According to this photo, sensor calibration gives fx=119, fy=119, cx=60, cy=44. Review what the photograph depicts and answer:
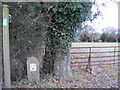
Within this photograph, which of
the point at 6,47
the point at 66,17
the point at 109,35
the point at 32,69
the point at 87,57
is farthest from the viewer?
the point at 109,35

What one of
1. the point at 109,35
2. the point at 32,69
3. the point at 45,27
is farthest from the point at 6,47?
the point at 109,35

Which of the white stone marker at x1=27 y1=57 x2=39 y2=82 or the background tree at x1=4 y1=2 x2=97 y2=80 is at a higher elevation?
the background tree at x1=4 y1=2 x2=97 y2=80

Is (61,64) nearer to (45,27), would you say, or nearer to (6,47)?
(45,27)

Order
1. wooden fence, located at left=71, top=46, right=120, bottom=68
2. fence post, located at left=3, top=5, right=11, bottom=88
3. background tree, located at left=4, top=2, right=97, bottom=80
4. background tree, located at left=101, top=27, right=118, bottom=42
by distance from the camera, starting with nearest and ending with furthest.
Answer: fence post, located at left=3, top=5, right=11, bottom=88 → background tree, located at left=4, top=2, right=97, bottom=80 → wooden fence, located at left=71, top=46, right=120, bottom=68 → background tree, located at left=101, top=27, right=118, bottom=42

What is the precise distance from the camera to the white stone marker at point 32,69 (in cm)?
304

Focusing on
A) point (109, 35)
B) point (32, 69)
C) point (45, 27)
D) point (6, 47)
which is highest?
point (109, 35)

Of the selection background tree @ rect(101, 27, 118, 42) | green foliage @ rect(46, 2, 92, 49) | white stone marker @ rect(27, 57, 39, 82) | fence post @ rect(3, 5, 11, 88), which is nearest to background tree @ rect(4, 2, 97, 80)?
green foliage @ rect(46, 2, 92, 49)

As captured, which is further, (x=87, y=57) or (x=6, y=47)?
(x=87, y=57)

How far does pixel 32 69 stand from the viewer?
3062 millimetres

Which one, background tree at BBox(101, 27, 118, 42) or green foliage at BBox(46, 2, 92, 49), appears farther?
background tree at BBox(101, 27, 118, 42)

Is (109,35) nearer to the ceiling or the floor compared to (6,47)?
nearer to the ceiling

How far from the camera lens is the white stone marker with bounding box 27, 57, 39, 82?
3045mm

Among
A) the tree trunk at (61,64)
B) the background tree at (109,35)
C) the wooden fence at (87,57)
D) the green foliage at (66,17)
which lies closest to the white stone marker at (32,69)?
the tree trunk at (61,64)

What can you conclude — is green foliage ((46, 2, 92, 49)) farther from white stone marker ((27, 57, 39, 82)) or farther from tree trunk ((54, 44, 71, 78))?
white stone marker ((27, 57, 39, 82))
